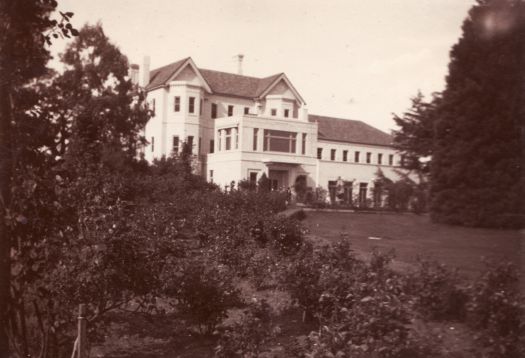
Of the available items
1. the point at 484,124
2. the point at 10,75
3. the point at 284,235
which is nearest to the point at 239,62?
the point at 484,124

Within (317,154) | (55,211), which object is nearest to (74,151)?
(55,211)

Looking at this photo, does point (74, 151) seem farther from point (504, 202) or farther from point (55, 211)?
point (504, 202)

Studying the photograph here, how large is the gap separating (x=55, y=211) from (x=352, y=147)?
49.5 m

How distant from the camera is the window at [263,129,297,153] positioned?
144ft

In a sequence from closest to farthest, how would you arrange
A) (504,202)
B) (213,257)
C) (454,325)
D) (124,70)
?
(454,325) → (213,257) → (504,202) → (124,70)

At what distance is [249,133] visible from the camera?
42906 millimetres

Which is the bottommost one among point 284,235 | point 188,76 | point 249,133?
point 284,235

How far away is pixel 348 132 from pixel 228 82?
12.7m

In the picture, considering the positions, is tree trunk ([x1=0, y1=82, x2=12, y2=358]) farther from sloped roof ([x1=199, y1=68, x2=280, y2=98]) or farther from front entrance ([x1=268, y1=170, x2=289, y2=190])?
sloped roof ([x1=199, y1=68, x2=280, y2=98])

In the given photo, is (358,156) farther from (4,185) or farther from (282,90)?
(4,185)

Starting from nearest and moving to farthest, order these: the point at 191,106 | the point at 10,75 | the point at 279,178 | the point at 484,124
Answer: the point at 10,75
the point at 484,124
the point at 279,178
the point at 191,106

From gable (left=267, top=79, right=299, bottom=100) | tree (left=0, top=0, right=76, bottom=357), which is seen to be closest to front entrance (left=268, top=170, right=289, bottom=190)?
gable (left=267, top=79, right=299, bottom=100)

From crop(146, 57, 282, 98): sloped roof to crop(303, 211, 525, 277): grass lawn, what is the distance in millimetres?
28873

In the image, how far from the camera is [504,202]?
1588 cm
